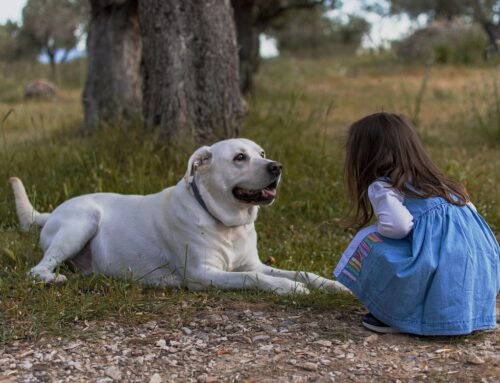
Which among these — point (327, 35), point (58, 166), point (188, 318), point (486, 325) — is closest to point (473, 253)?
point (486, 325)

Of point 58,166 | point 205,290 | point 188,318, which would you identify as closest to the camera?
point 188,318

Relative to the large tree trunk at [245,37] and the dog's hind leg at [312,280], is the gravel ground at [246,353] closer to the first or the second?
the dog's hind leg at [312,280]

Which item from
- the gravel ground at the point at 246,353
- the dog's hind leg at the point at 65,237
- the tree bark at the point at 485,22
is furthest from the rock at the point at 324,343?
the tree bark at the point at 485,22

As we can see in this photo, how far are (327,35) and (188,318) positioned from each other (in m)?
23.9

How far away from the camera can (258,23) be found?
13.1m

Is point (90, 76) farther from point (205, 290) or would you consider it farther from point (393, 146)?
point (393, 146)

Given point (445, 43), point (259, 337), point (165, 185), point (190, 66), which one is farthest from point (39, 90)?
point (259, 337)

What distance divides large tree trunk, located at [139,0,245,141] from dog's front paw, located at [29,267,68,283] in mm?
2345

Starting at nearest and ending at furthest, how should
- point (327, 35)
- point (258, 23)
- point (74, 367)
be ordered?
point (74, 367) < point (258, 23) < point (327, 35)

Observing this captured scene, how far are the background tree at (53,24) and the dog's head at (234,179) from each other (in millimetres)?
12549

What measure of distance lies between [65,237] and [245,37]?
780 centimetres

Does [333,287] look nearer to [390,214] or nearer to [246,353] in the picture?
[390,214]

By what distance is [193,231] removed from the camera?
418 cm

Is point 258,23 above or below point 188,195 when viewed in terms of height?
above
